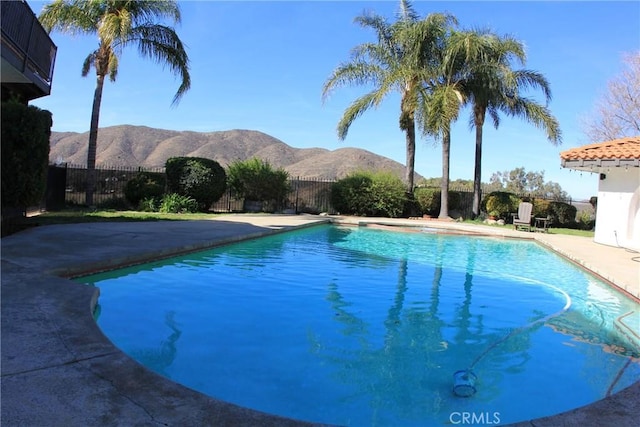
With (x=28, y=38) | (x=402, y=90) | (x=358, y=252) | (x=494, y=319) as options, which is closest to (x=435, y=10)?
(x=402, y=90)

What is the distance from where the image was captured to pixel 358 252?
1151 centimetres

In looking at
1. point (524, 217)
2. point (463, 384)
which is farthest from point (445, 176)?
point (463, 384)

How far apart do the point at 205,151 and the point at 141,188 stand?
157 ft

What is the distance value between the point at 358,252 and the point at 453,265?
7.72 feet

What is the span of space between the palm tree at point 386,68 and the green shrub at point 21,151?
1650cm

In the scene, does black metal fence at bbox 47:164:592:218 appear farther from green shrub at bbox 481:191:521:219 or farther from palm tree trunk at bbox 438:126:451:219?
palm tree trunk at bbox 438:126:451:219

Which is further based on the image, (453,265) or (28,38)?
(453,265)

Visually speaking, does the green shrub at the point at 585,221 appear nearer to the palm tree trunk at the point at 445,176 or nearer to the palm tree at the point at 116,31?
the palm tree trunk at the point at 445,176

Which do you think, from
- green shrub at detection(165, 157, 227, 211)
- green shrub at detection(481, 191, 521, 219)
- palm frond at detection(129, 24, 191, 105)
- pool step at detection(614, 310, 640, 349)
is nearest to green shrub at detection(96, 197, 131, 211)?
green shrub at detection(165, 157, 227, 211)

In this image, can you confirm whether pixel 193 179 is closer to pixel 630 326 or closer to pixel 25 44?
pixel 25 44

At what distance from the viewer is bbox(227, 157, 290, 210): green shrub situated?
73.7 ft

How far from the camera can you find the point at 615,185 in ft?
45.8

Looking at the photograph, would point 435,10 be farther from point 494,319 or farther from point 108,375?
point 108,375

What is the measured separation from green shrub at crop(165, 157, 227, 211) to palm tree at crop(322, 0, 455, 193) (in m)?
7.52
